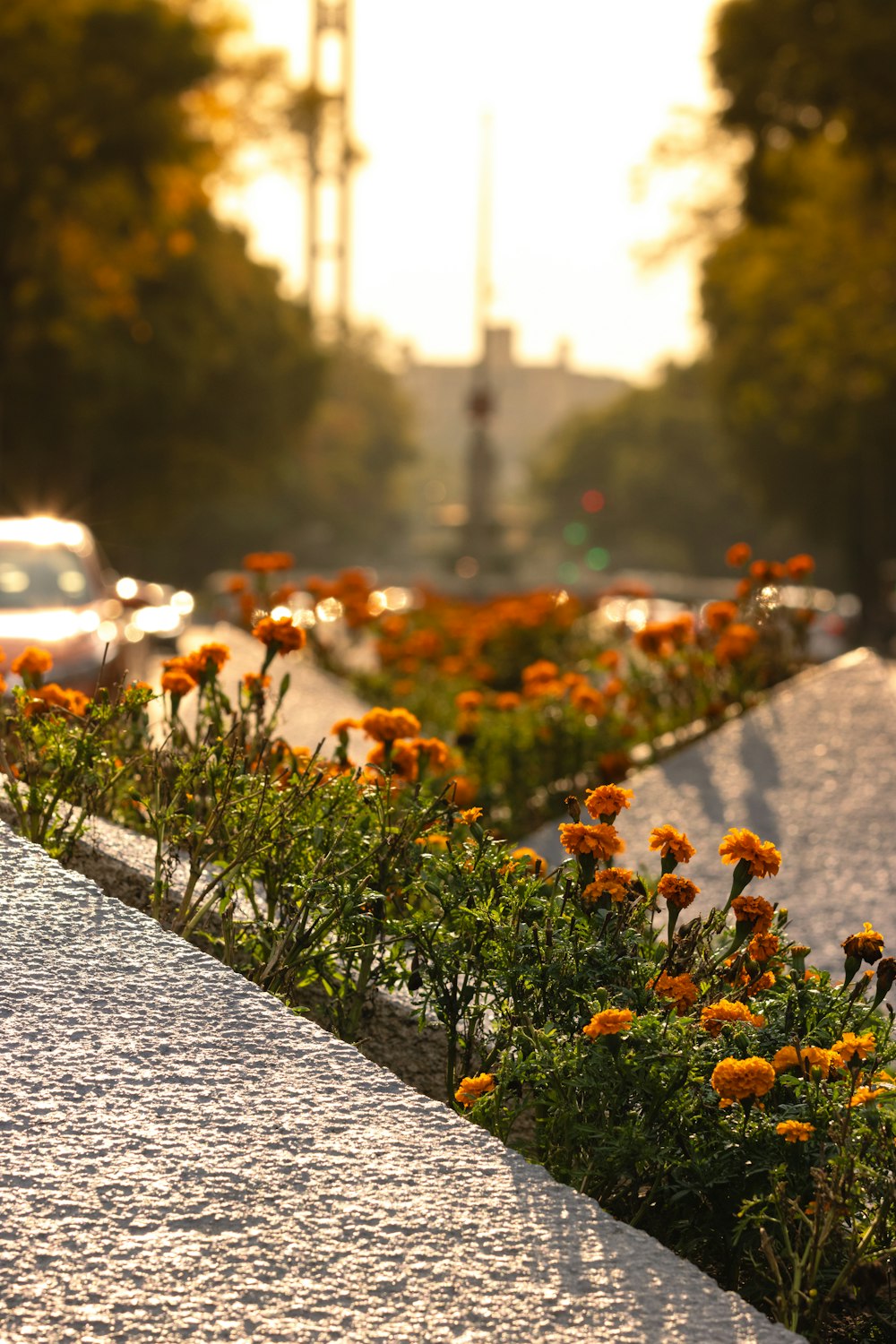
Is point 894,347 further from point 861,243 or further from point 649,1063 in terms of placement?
point 649,1063

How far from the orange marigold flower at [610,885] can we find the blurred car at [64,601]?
5.40 metres

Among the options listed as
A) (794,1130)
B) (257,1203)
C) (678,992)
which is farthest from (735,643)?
(257,1203)

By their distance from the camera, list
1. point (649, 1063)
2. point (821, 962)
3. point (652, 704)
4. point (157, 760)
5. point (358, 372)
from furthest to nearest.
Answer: point (358, 372) < point (652, 704) < point (821, 962) < point (157, 760) < point (649, 1063)

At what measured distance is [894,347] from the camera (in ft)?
88.2

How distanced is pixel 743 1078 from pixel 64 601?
8156 millimetres

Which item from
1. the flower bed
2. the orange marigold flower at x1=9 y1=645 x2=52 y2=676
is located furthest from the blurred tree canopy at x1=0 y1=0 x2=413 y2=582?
the flower bed

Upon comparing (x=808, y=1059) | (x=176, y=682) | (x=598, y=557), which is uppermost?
(x=598, y=557)

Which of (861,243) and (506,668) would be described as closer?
(506,668)

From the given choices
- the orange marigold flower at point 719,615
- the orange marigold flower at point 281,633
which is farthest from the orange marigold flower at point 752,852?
the orange marigold flower at point 719,615

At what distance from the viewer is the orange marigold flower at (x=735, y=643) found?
8617 mm

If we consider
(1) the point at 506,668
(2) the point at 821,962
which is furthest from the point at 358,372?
(2) the point at 821,962

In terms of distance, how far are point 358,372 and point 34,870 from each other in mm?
84655

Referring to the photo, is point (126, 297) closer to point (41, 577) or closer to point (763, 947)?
point (41, 577)

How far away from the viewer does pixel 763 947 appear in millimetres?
3420
